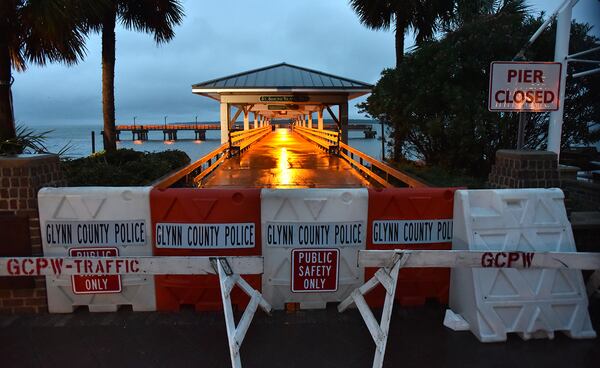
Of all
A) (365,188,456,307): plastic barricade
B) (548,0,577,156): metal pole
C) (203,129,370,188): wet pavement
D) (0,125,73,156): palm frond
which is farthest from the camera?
(203,129,370,188): wet pavement

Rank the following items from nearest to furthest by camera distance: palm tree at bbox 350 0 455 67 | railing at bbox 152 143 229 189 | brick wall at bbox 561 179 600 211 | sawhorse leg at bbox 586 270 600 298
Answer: sawhorse leg at bbox 586 270 600 298 → railing at bbox 152 143 229 189 → brick wall at bbox 561 179 600 211 → palm tree at bbox 350 0 455 67

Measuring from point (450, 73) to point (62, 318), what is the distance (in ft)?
31.7

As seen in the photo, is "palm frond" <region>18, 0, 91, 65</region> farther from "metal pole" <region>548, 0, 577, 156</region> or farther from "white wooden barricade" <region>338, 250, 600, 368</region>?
"metal pole" <region>548, 0, 577, 156</region>

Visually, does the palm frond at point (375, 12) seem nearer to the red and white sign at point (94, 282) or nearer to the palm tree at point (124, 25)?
the palm tree at point (124, 25)

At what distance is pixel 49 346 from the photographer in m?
3.82

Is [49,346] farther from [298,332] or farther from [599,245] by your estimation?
[599,245]

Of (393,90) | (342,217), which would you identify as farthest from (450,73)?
(342,217)

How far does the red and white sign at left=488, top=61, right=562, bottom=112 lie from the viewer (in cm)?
557

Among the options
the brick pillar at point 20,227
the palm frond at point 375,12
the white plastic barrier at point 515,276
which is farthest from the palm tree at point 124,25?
the white plastic barrier at point 515,276

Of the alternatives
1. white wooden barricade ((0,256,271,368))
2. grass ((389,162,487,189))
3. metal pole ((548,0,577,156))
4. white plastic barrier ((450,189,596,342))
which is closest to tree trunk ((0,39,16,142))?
white wooden barricade ((0,256,271,368))

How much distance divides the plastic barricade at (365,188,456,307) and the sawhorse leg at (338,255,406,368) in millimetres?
751

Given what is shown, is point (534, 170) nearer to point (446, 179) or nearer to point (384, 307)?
point (384, 307)

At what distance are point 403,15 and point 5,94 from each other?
13557 millimetres

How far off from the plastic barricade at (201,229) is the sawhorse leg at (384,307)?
4.32 ft
